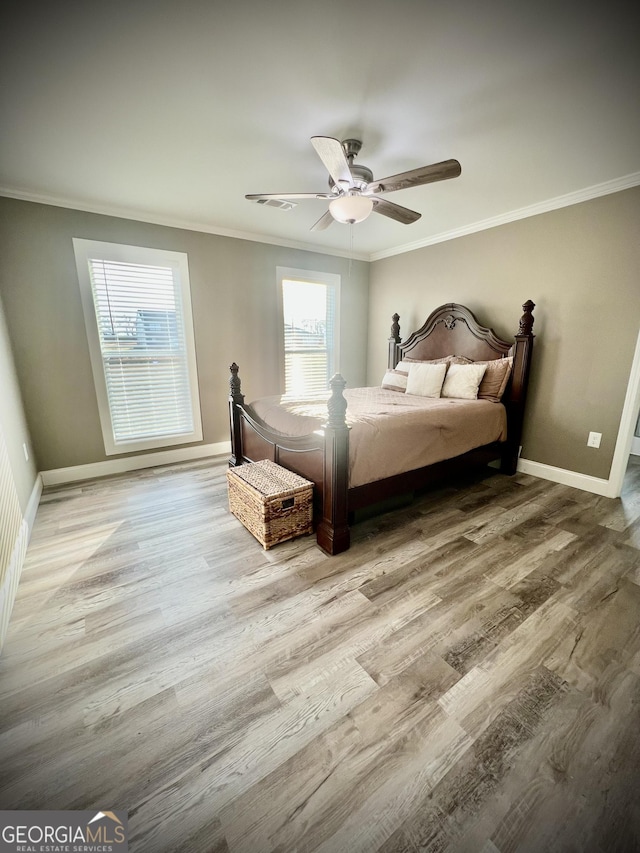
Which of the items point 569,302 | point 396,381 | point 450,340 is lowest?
point 396,381

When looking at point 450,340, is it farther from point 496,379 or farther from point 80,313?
point 80,313

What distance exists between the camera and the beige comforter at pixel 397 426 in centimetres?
219

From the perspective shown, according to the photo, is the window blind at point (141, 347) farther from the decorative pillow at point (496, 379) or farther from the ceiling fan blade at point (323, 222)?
the decorative pillow at point (496, 379)

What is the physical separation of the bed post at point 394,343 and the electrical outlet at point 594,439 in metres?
2.23

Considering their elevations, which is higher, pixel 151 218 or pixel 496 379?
pixel 151 218

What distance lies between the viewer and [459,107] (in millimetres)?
1753

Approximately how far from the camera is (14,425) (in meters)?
2.49

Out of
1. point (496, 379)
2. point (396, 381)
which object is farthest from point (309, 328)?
point (496, 379)

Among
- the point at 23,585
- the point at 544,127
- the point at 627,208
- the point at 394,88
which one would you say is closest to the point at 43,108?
the point at 394,88

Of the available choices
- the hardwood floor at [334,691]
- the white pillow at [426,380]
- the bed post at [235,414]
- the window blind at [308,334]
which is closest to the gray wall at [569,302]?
the white pillow at [426,380]

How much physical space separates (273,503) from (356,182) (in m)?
2.04

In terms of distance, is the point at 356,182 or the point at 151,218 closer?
the point at 356,182

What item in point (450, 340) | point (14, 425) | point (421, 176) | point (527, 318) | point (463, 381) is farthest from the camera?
point (450, 340)

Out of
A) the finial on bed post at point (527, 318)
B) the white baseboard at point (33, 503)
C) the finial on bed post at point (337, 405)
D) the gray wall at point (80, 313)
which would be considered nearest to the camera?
the finial on bed post at point (337, 405)
